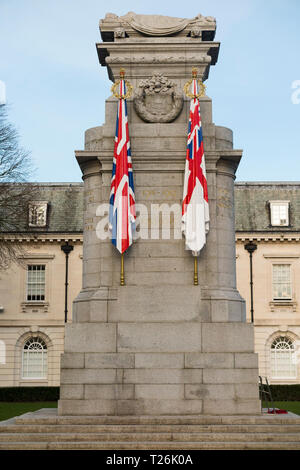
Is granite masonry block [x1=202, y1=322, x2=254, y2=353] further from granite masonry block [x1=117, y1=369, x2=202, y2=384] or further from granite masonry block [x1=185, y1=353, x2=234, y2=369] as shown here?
granite masonry block [x1=117, y1=369, x2=202, y2=384]

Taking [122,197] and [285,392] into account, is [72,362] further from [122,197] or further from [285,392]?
[285,392]

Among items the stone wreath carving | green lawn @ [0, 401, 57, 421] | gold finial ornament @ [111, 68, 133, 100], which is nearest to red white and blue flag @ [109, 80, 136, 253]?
the stone wreath carving

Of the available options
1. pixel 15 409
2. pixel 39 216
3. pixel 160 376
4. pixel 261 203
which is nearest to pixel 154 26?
pixel 160 376

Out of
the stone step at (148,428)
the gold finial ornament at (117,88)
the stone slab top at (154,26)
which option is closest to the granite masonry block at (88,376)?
the stone step at (148,428)

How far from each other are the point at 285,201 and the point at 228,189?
2918cm

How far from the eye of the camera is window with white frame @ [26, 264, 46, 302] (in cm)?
4803

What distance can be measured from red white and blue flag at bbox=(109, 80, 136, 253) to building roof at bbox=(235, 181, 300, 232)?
92.7ft

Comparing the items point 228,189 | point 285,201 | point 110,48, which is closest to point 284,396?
point 285,201

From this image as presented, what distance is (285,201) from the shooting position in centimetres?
4941

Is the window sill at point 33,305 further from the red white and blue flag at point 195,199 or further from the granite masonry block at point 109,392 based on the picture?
the granite masonry block at point 109,392

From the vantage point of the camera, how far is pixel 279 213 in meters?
48.9

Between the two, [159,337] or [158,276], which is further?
[158,276]

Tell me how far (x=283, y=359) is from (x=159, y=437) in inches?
1289
